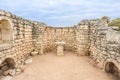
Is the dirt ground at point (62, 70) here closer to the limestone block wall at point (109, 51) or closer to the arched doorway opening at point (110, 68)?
the arched doorway opening at point (110, 68)

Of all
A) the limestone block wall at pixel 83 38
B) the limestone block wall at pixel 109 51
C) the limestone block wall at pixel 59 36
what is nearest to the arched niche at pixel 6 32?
the limestone block wall at pixel 109 51

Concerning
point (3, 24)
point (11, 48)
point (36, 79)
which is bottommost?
point (36, 79)

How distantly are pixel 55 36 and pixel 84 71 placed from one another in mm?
5949

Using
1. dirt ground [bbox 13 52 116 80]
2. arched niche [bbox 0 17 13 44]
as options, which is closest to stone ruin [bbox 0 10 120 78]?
arched niche [bbox 0 17 13 44]

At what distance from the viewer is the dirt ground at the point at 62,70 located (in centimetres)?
693

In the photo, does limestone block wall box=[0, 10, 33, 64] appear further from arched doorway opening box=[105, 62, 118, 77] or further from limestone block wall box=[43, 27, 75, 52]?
arched doorway opening box=[105, 62, 118, 77]

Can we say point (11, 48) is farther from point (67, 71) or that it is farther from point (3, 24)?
point (67, 71)

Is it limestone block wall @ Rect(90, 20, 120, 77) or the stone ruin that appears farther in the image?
the stone ruin

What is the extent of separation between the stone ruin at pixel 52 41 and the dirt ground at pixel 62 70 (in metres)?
0.55

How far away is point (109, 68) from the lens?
715 centimetres

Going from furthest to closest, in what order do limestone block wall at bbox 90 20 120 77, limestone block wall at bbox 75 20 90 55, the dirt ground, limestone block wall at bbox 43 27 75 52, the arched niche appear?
limestone block wall at bbox 43 27 75 52, limestone block wall at bbox 75 20 90 55, the arched niche, the dirt ground, limestone block wall at bbox 90 20 120 77

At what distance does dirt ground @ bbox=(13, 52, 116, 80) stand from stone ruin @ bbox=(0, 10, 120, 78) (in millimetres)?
552

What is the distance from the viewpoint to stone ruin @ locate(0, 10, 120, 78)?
268 inches

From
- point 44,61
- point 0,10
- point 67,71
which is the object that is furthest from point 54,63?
point 0,10
